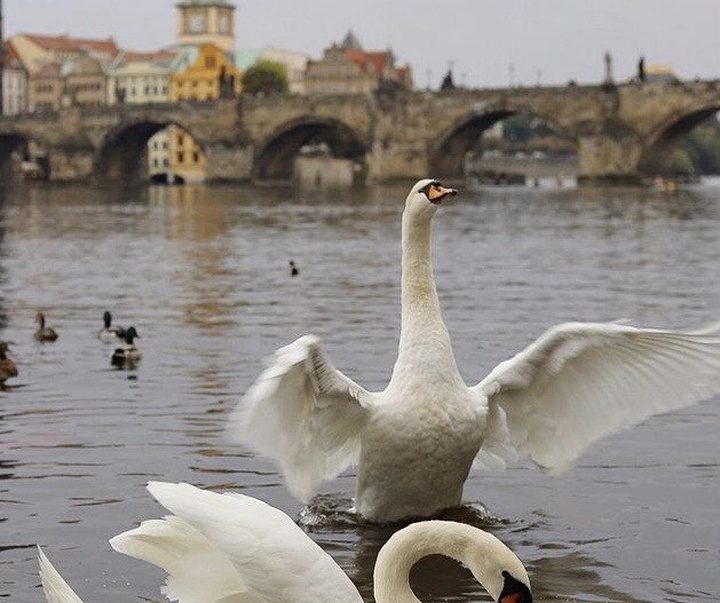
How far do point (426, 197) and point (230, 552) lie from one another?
318cm

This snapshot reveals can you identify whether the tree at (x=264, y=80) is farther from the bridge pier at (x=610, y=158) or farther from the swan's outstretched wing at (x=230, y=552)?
the swan's outstretched wing at (x=230, y=552)

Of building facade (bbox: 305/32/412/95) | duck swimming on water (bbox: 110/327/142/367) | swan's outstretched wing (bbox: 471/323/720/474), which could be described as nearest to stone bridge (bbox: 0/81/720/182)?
building facade (bbox: 305/32/412/95)

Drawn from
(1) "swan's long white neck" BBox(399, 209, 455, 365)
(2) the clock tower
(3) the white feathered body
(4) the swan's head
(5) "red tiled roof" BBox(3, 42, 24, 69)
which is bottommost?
(3) the white feathered body

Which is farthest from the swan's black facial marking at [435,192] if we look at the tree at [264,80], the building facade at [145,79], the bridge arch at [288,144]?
the building facade at [145,79]

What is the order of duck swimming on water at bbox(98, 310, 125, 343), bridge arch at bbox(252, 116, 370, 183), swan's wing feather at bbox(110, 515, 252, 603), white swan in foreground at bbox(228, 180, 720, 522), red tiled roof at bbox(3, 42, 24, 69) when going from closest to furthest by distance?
1. swan's wing feather at bbox(110, 515, 252, 603)
2. white swan in foreground at bbox(228, 180, 720, 522)
3. duck swimming on water at bbox(98, 310, 125, 343)
4. bridge arch at bbox(252, 116, 370, 183)
5. red tiled roof at bbox(3, 42, 24, 69)

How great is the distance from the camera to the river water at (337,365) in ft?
24.0

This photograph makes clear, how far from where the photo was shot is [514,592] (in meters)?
4.33

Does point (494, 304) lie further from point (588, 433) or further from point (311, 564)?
point (311, 564)

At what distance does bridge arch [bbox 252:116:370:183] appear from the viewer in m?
93.2

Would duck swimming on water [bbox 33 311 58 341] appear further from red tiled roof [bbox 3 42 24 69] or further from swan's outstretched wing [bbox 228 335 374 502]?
red tiled roof [bbox 3 42 24 69]

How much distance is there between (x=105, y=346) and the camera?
48.5ft

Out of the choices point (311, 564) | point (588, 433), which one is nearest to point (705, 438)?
point (588, 433)

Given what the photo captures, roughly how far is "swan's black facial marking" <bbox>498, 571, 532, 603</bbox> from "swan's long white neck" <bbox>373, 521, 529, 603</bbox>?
0.02 metres

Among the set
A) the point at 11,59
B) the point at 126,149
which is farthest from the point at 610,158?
the point at 11,59
